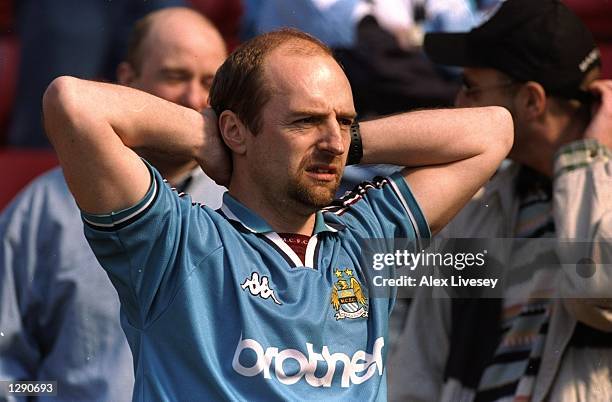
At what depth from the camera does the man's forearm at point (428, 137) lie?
217cm

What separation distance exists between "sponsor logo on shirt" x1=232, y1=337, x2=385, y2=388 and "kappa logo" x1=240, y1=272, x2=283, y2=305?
8 centimetres

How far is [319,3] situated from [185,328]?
134cm

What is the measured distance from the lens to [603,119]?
8.55 ft

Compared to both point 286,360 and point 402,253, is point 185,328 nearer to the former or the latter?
point 286,360

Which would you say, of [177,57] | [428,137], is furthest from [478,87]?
[177,57]

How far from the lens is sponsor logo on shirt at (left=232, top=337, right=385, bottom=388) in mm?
1891

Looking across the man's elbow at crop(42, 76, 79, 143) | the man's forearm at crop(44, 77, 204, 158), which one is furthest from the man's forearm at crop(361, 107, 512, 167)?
the man's elbow at crop(42, 76, 79, 143)

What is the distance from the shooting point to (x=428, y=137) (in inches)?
86.2

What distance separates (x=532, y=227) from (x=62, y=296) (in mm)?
999

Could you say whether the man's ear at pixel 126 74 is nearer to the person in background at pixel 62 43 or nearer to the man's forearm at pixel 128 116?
the person in background at pixel 62 43

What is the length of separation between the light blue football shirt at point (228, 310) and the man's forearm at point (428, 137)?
0.25 meters

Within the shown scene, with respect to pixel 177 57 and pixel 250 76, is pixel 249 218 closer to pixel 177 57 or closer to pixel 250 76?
pixel 250 76

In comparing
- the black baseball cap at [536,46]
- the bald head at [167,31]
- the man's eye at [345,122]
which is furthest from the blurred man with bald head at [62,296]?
the black baseball cap at [536,46]
